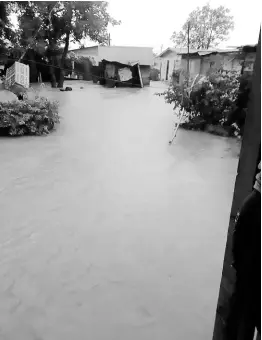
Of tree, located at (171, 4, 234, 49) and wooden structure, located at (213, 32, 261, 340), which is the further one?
tree, located at (171, 4, 234, 49)

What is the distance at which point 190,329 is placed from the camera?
210cm

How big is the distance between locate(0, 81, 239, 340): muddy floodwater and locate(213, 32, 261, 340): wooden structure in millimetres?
969

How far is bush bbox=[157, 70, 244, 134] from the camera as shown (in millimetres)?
7688

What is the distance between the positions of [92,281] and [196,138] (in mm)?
5818

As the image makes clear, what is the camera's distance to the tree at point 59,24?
1742cm

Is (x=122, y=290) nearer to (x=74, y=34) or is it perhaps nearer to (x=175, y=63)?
(x=74, y=34)

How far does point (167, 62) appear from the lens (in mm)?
28828

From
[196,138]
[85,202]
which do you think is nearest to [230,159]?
[196,138]

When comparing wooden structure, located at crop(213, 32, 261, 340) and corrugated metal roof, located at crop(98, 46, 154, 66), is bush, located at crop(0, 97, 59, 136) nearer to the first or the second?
wooden structure, located at crop(213, 32, 261, 340)

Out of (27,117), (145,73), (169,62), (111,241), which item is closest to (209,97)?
(27,117)

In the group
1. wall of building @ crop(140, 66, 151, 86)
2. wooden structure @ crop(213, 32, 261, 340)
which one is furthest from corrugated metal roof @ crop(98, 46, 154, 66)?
wooden structure @ crop(213, 32, 261, 340)

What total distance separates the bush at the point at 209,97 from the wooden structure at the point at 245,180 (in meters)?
6.62

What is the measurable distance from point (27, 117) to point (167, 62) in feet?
81.0

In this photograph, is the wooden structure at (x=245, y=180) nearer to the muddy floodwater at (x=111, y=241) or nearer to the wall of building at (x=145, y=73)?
the muddy floodwater at (x=111, y=241)
